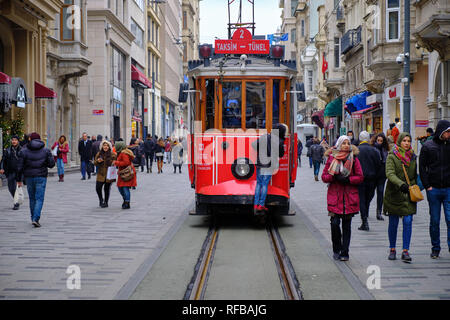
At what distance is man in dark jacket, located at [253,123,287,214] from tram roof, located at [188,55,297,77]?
3.92ft

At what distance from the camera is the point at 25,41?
81.1ft

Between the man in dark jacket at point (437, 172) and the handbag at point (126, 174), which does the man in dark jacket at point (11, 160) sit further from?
the man in dark jacket at point (437, 172)

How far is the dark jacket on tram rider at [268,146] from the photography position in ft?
36.9

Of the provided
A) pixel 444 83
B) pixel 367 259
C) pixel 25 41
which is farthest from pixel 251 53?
pixel 25 41

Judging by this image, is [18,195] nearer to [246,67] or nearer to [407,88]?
[246,67]

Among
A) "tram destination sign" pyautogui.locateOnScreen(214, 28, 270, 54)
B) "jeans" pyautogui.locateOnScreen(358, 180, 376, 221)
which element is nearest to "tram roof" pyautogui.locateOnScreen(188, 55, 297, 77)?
"tram destination sign" pyautogui.locateOnScreen(214, 28, 270, 54)

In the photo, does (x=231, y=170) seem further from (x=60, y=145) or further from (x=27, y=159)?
(x=60, y=145)

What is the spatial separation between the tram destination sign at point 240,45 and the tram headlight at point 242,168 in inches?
98.0

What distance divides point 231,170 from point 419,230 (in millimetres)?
3543

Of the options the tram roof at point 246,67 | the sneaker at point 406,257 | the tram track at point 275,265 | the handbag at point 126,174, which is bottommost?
the tram track at point 275,265

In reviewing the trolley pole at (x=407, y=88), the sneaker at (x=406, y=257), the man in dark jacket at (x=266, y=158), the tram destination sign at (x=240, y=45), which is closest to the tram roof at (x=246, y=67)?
the tram destination sign at (x=240, y=45)

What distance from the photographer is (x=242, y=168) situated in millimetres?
11570

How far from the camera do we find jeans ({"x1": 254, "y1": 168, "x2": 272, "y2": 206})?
36.6ft
